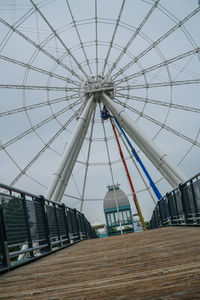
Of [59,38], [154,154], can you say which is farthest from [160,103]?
[59,38]

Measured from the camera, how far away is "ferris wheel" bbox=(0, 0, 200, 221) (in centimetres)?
1948

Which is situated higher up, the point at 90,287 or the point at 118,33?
the point at 118,33

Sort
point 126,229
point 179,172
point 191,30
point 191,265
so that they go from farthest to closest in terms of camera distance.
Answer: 1. point 126,229
2. point 191,30
3. point 179,172
4. point 191,265

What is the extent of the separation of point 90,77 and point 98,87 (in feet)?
5.61

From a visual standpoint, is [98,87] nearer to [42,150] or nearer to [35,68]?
[35,68]

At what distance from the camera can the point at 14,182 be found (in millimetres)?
19188

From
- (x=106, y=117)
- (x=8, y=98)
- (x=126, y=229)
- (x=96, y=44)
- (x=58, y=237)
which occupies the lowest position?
(x=126, y=229)

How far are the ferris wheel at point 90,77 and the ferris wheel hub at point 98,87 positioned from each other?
2.5 inches

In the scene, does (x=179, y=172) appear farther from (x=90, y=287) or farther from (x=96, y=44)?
(x=90, y=287)

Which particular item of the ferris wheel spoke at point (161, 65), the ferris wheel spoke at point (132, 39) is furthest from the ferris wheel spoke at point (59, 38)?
the ferris wheel spoke at point (161, 65)

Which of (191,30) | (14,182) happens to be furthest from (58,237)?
(191,30)

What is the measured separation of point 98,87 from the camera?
20.2 meters

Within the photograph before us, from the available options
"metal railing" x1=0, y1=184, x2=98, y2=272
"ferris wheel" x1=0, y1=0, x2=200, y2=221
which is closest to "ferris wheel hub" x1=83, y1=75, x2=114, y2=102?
"ferris wheel" x1=0, y1=0, x2=200, y2=221

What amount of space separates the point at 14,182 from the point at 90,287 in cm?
1750
